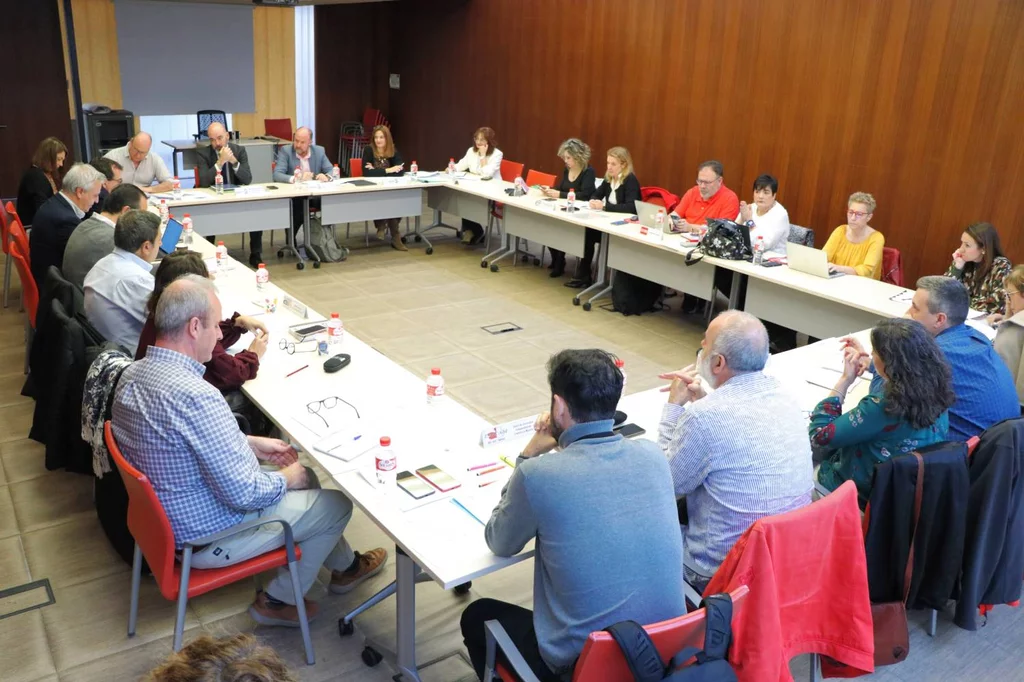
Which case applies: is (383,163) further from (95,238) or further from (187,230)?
(95,238)

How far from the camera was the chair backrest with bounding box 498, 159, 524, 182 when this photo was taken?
29.9 feet

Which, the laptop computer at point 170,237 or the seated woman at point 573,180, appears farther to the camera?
the seated woman at point 573,180

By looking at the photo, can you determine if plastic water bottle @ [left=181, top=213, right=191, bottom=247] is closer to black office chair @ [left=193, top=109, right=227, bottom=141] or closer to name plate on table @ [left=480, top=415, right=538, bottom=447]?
name plate on table @ [left=480, top=415, right=538, bottom=447]

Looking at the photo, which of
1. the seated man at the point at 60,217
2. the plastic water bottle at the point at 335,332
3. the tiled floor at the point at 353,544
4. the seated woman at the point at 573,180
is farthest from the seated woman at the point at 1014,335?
the seated man at the point at 60,217

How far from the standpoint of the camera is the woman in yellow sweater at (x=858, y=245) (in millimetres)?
5973

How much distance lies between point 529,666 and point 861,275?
4615 mm

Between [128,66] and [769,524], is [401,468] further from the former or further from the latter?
[128,66]

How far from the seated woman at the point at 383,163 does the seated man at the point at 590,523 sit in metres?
6.98

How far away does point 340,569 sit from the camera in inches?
133

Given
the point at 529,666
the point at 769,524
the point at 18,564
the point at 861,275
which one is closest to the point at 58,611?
the point at 18,564

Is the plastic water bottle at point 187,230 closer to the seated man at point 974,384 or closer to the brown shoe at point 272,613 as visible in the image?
the brown shoe at point 272,613

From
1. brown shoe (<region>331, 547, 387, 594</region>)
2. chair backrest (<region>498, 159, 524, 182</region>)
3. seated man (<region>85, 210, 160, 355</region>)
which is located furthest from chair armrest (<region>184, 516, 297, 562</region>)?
chair backrest (<region>498, 159, 524, 182</region>)

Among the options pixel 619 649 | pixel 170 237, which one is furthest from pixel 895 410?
pixel 170 237

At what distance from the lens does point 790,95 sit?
7.86 metres
